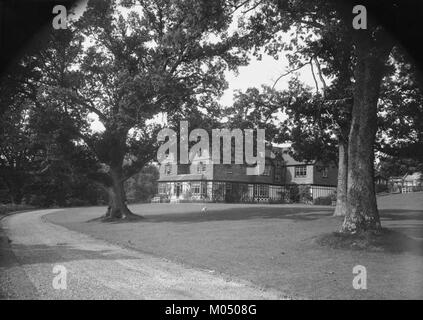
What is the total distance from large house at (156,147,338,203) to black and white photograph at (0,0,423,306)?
2491 centimetres

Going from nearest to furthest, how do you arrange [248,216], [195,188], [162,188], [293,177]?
[248,216]
[195,188]
[293,177]
[162,188]

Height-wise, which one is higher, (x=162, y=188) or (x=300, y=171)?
(x=300, y=171)

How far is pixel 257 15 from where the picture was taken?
62.0 ft

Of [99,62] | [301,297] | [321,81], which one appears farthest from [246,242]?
[99,62]

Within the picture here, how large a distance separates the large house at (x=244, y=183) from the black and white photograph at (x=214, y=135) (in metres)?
24.9

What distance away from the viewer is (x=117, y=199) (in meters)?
33.5

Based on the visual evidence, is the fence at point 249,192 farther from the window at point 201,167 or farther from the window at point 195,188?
the window at point 201,167

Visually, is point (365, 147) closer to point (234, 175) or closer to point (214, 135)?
point (214, 135)

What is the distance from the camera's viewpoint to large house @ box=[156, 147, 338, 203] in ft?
196

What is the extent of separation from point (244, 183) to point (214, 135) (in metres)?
31.7

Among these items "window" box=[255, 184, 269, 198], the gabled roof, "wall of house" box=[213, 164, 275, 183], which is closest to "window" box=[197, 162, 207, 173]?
the gabled roof

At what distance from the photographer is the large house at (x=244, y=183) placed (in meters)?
59.8

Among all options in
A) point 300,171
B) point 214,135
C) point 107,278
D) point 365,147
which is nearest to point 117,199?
point 214,135

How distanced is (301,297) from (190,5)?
39.4 ft
